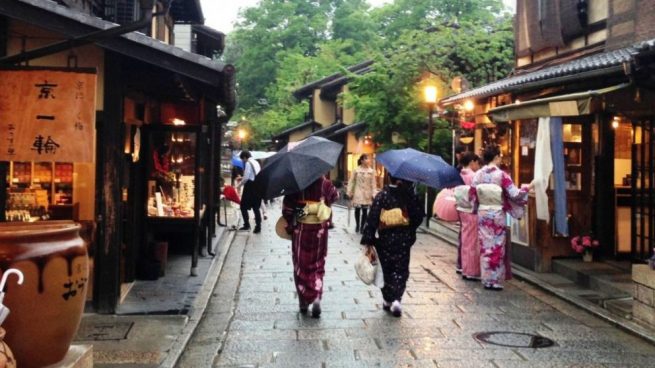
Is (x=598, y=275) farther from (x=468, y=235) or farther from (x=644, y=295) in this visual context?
(x=644, y=295)

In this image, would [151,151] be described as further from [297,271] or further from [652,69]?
[652,69]

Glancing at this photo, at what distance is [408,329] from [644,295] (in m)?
3.00

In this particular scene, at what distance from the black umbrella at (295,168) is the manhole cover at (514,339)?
290 cm

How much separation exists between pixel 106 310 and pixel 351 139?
112ft

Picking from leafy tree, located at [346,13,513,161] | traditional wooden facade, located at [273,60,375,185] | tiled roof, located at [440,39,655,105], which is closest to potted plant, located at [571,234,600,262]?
tiled roof, located at [440,39,655,105]

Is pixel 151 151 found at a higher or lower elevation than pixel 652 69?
lower

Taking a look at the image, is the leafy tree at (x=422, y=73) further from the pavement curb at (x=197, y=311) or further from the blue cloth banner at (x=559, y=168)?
the blue cloth banner at (x=559, y=168)

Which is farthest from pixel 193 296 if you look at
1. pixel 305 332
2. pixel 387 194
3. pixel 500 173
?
pixel 500 173

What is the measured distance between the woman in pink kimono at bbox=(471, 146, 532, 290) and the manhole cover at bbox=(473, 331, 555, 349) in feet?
9.77

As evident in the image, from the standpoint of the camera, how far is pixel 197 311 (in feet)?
31.3

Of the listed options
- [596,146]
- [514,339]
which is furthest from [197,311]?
[596,146]

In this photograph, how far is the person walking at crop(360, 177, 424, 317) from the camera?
9.53m

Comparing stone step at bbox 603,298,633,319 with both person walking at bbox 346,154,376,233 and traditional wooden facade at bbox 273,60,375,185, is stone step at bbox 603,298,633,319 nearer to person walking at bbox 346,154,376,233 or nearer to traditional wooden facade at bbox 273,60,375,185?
person walking at bbox 346,154,376,233

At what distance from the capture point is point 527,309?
10047mm
